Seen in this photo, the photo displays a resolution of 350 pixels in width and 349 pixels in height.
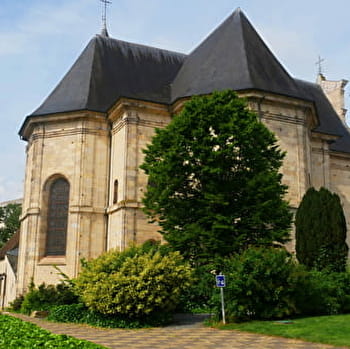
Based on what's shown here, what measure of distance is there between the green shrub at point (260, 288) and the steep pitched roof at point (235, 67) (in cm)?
1016

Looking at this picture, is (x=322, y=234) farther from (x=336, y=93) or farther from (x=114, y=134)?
(x=336, y=93)

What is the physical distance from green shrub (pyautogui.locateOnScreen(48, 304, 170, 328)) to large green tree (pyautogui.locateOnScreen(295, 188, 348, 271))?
5.77 m

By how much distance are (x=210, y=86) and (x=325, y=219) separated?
8.95 metres

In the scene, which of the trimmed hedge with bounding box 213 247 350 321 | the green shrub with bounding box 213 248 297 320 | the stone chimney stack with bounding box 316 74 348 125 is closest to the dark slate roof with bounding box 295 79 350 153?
the stone chimney stack with bounding box 316 74 348 125

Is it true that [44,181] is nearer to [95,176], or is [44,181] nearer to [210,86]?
[95,176]

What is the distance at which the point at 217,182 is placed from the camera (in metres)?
16.6

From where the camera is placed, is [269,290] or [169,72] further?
[169,72]

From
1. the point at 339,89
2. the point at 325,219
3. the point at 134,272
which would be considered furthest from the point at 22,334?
the point at 339,89

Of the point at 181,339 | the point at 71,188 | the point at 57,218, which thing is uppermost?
the point at 71,188

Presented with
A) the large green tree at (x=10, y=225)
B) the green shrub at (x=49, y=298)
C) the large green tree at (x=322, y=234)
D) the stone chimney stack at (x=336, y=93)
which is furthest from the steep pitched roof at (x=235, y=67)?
the large green tree at (x=10, y=225)

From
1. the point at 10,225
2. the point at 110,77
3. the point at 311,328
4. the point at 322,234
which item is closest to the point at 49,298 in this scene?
the point at 322,234

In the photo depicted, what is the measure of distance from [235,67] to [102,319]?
1381 centimetres

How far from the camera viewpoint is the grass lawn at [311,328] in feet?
32.2

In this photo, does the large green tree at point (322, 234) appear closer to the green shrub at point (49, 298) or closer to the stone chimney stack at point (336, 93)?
the green shrub at point (49, 298)
